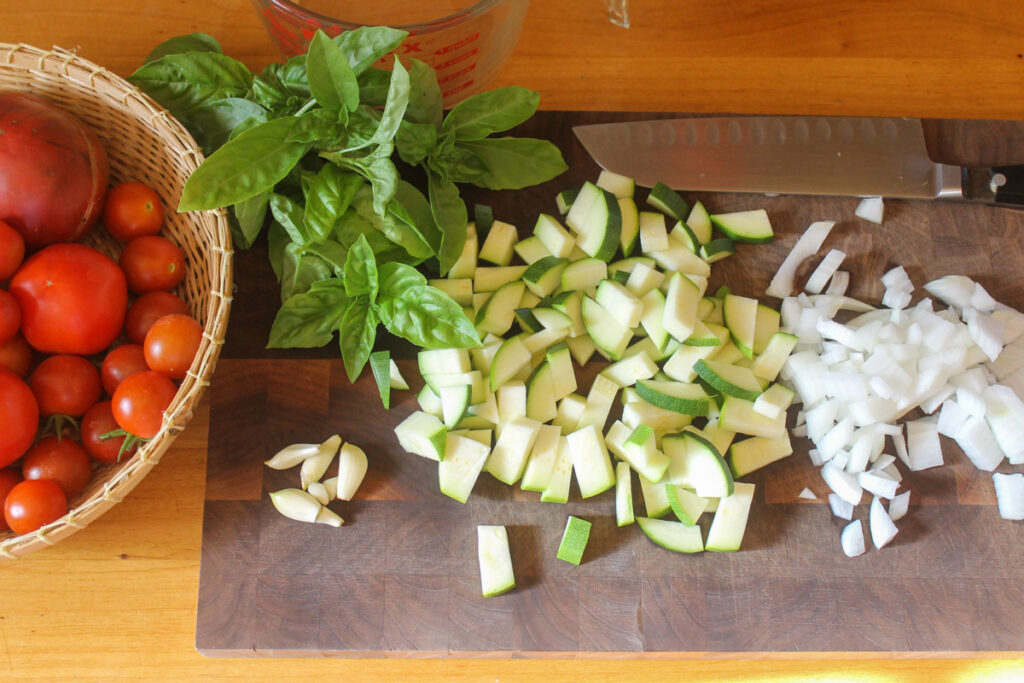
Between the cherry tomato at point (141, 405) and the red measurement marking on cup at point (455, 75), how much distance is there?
2.48ft

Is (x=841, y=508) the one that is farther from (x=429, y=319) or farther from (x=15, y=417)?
(x=15, y=417)

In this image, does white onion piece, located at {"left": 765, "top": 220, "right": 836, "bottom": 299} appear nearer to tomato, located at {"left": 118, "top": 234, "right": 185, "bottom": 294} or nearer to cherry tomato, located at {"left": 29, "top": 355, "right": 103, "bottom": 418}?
tomato, located at {"left": 118, "top": 234, "right": 185, "bottom": 294}

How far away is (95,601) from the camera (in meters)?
1.38

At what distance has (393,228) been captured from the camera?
4.18 ft

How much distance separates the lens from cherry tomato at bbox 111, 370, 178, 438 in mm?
1208

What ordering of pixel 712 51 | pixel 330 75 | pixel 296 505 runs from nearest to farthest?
pixel 330 75
pixel 296 505
pixel 712 51

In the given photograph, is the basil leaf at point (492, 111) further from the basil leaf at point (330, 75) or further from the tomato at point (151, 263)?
the tomato at point (151, 263)

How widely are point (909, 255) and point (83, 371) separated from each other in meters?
1.54

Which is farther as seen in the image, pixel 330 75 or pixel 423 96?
pixel 423 96

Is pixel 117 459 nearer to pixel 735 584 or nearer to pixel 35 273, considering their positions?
pixel 35 273

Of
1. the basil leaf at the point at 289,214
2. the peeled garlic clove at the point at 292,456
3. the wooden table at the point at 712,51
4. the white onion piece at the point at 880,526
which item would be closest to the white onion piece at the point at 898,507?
the white onion piece at the point at 880,526

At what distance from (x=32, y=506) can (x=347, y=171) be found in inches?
27.9

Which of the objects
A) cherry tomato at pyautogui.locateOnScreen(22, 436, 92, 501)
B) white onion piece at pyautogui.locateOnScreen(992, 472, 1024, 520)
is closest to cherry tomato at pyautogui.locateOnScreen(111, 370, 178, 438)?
cherry tomato at pyautogui.locateOnScreen(22, 436, 92, 501)

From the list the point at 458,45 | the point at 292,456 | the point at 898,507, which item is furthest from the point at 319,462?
the point at 898,507
